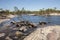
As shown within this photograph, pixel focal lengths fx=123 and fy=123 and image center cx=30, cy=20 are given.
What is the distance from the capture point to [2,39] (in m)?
22.2

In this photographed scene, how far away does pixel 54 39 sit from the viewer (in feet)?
57.8

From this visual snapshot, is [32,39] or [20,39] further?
[20,39]

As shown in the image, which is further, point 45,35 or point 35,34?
point 35,34

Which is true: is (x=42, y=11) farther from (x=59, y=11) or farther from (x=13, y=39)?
(x=13, y=39)

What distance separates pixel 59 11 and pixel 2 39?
119378 mm

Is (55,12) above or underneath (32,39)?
underneath

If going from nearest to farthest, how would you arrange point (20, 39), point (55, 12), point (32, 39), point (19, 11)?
point (32, 39) < point (20, 39) < point (19, 11) < point (55, 12)

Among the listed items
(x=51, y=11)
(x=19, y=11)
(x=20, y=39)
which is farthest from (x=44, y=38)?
(x=51, y=11)

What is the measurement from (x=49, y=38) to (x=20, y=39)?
228 inches

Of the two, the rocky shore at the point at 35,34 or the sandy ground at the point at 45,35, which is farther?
the rocky shore at the point at 35,34

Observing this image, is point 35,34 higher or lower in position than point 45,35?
lower

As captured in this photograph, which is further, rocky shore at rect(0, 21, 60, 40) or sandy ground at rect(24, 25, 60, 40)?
rocky shore at rect(0, 21, 60, 40)

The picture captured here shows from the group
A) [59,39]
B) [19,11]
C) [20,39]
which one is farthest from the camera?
[19,11]

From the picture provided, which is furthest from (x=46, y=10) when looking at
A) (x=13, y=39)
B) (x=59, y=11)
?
(x=13, y=39)
